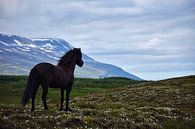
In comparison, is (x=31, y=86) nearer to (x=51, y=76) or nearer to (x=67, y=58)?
(x=51, y=76)

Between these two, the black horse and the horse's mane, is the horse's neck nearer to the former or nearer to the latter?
the black horse

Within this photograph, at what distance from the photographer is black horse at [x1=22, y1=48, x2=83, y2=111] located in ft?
83.5

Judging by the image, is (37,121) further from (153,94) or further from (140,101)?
(153,94)

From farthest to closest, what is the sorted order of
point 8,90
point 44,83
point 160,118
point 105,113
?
point 8,90
point 160,118
point 105,113
point 44,83

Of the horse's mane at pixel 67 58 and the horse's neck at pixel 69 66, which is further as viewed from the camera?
the horse's mane at pixel 67 58

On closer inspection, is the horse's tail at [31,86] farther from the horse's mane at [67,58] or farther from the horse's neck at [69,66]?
the horse's mane at [67,58]

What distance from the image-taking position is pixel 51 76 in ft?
85.9

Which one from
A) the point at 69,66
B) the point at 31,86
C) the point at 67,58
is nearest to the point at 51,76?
the point at 31,86

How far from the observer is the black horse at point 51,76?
25438 mm

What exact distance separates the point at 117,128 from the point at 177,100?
A: 87.0 ft

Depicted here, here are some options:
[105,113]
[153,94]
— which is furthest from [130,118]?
[153,94]

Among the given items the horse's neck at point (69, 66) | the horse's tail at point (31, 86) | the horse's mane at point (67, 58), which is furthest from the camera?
the horse's mane at point (67, 58)

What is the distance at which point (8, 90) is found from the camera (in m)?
80.9

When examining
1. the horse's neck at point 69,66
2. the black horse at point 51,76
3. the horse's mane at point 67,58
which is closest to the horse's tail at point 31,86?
the black horse at point 51,76
